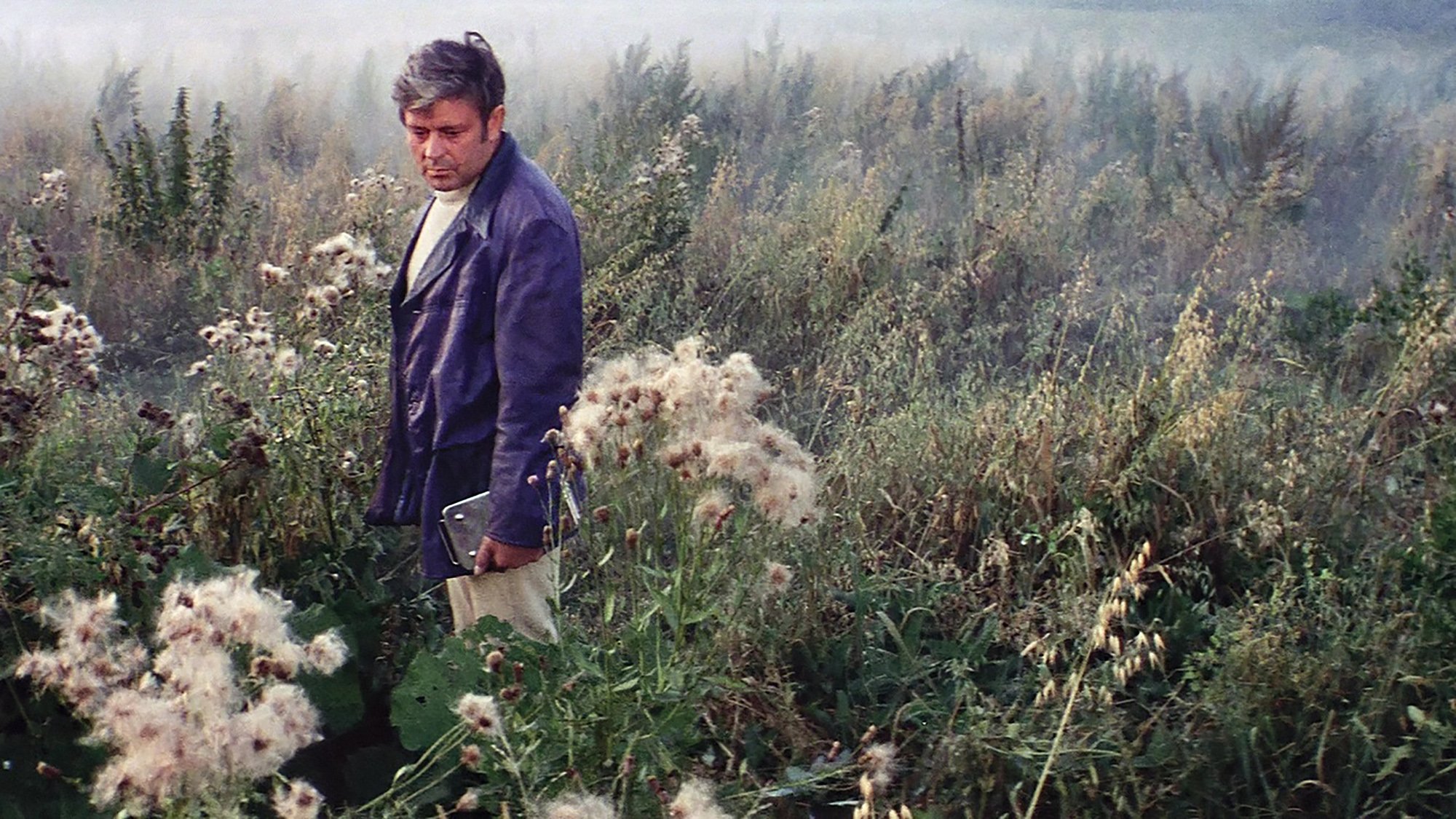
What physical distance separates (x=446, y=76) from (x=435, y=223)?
415 millimetres

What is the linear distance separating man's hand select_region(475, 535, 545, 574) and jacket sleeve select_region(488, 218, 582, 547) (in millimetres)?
19

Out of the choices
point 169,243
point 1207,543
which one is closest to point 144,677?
point 1207,543

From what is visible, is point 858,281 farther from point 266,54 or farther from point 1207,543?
point 266,54

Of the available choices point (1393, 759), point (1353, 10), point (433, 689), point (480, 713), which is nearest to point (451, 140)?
point (433, 689)

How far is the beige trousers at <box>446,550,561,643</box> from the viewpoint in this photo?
9.95 ft

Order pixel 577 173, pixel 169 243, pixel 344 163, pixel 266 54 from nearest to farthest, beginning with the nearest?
pixel 169 243 → pixel 577 173 → pixel 344 163 → pixel 266 54

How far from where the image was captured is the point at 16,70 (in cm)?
779

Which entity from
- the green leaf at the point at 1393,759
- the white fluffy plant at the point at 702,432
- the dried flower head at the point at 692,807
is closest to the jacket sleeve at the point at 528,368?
the white fluffy plant at the point at 702,432

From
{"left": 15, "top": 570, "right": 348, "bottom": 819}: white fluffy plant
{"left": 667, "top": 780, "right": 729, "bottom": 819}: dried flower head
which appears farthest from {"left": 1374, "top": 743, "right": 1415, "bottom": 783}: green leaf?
{"left": 15, "top": 570, "right": 348, "bottom": 819}: white fluffy plant

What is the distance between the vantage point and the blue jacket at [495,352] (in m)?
2.85

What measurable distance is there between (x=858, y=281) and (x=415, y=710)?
3953mm

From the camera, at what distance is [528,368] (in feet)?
9.34

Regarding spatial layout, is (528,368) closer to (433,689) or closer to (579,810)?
(433,689)

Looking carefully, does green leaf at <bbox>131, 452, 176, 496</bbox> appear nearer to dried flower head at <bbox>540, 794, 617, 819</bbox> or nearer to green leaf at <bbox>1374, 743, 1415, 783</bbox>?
dried flower head at <bbox>540, 794, 617, 819</bbox>
